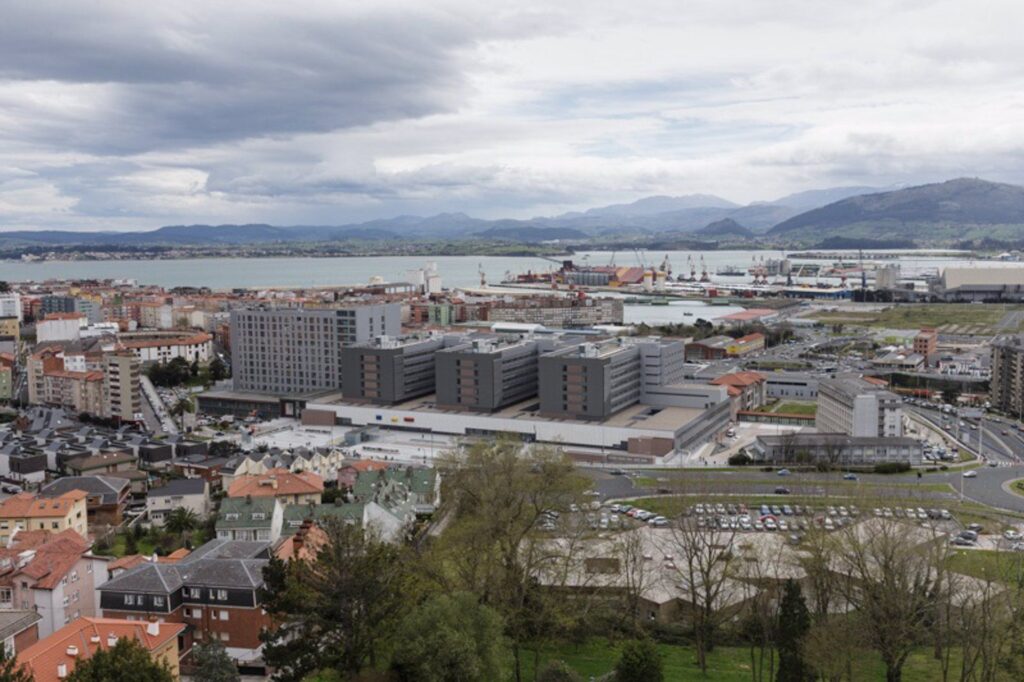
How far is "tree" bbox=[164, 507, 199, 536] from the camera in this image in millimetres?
10422

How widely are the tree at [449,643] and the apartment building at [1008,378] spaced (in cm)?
1570

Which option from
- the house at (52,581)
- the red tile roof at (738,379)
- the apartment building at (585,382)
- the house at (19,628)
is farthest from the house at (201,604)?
the red tile roof at (738,379)

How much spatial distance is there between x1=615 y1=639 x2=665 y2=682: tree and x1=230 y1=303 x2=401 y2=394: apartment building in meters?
14.4

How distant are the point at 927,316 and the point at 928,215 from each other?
87.5 metres

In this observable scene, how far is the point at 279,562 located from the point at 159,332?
82.0 ft

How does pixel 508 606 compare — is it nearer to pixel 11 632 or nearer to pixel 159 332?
pixel 11 632

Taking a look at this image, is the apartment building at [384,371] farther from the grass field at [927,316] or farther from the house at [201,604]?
the grass field at [927,316]

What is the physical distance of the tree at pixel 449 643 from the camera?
220 inches

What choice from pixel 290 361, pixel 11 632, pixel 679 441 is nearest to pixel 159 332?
pixel 290 361

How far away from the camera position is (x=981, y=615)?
612 cm

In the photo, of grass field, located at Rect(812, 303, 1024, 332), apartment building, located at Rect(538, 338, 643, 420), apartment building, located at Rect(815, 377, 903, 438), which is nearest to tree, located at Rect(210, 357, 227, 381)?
apartment building, located at Rect(538, 338, 643, 420)

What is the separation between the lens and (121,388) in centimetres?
1820

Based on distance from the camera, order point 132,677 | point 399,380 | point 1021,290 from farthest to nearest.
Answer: point 1021,290, point 399,380, point 132,677

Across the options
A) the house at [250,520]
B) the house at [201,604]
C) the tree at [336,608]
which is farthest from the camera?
the house at [250,520]
